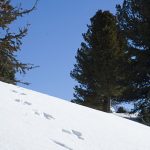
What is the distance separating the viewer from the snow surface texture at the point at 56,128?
377cm

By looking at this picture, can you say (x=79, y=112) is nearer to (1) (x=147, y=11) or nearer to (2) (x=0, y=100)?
(2) (x=0, y=100)

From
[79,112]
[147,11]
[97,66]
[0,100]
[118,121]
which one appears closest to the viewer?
[0,100]

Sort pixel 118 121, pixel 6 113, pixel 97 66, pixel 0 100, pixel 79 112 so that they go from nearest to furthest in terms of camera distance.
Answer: pixel 6 113 → pixel 0 100 → pixel 79 112 → pixel 118 121 → pixel 97 66

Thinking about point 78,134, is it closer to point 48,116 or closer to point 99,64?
point 48,116

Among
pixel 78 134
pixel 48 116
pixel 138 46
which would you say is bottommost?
pixel 78 134

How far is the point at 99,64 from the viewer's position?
27.2 metres

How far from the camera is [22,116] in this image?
4387 mm

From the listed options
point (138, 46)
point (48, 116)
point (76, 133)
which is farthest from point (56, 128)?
point (138, 46)

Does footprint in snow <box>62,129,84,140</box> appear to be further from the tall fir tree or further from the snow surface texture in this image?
the tall fir tree

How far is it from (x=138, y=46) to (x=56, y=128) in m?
17.6

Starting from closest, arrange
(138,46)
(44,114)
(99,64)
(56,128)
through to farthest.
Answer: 1. (56,128)
2. (44,114)
3. (138,46)
4. (99,64)

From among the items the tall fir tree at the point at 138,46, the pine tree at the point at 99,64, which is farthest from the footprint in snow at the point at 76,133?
the pine tree at the point at 99,64

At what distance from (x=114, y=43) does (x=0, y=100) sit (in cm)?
2361

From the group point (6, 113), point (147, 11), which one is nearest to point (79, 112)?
point (6, 113)
